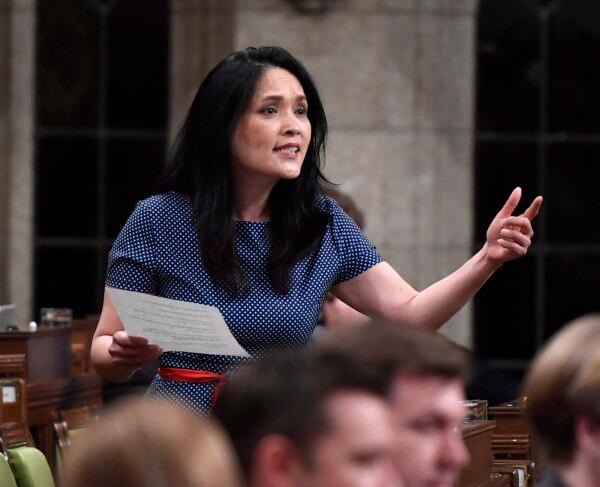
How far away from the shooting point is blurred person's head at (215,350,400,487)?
A: 8.08 feet

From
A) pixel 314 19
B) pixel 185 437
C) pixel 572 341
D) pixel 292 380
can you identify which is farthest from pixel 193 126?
pixel 314 19

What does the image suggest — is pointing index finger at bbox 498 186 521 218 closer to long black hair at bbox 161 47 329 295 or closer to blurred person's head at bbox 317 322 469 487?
long black hair at bbox 161 47 329 295

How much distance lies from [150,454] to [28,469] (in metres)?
3.39

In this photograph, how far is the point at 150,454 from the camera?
82.2 inches

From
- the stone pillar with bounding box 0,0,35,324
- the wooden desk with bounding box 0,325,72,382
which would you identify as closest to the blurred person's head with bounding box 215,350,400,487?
the wooden desk with bounding box 0,325,72,382

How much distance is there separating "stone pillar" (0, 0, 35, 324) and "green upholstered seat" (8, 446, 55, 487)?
6.16m

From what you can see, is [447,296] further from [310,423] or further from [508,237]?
[310,423]

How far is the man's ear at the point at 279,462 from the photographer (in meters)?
2.48

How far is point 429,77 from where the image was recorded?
37.5 feet

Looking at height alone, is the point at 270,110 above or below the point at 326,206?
above

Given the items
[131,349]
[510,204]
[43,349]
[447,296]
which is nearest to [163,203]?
[131,349]

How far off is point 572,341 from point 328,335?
51cm

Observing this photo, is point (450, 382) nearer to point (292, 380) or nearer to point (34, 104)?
point (292, 380)

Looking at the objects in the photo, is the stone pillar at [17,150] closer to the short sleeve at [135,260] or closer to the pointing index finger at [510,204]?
the short sleeve at [135,260]
